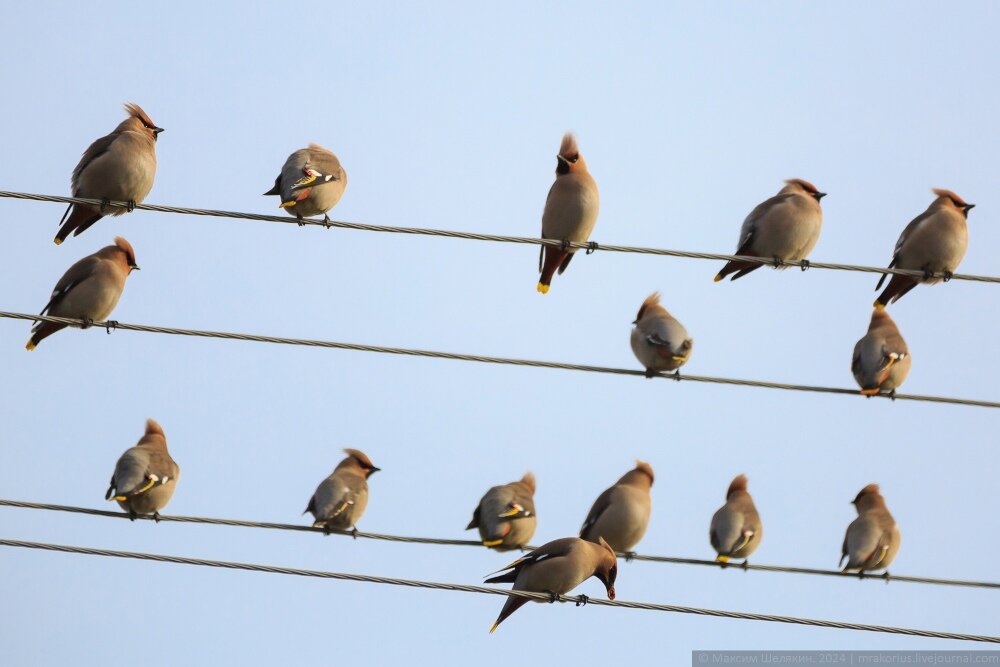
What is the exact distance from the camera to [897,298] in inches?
406

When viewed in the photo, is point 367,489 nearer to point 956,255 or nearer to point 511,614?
point 511,614

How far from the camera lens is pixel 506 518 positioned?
9836 mm

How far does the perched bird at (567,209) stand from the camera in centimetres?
1025

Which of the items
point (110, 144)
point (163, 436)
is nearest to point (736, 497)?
point (163, 436)

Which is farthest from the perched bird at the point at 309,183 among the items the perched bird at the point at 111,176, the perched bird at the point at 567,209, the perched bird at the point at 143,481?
the perched bird at the point at 143,481

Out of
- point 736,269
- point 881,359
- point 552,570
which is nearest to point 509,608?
point 552,570

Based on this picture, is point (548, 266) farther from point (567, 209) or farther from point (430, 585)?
point (430, 585)

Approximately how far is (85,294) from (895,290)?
4.59 meters

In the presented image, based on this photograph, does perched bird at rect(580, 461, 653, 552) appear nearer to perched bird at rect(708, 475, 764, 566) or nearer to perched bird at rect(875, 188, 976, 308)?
perched bird at rect(708, 475, 764, 566)

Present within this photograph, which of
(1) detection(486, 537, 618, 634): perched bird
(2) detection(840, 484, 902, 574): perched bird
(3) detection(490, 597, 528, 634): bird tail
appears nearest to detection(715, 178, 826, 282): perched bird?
(2) detection(840, 484, 902, 574): perched bird

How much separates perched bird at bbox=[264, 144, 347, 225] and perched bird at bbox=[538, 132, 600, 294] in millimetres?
1242

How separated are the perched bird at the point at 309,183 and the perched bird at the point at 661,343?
1.92 metres

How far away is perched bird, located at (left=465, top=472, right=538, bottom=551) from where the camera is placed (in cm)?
982

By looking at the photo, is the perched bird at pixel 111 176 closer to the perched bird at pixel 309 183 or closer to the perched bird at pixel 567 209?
the perched bird at pixel 309 183
